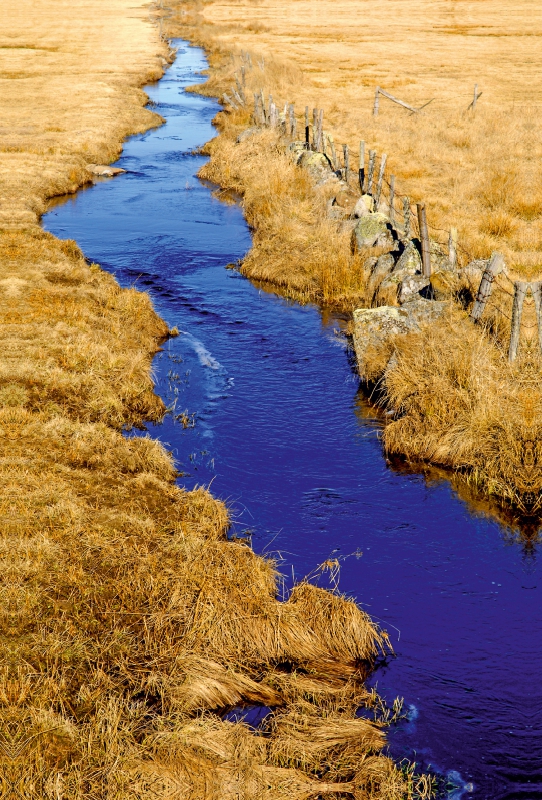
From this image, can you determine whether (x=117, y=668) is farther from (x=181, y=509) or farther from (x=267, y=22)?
(x=267, y=22)

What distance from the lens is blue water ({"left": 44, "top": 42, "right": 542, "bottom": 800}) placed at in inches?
307

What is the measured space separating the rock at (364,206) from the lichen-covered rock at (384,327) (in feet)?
19.5

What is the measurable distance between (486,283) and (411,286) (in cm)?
277

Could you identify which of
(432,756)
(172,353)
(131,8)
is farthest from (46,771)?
(131,8)

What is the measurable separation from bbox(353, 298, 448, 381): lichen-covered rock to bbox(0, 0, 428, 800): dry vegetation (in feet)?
12.4

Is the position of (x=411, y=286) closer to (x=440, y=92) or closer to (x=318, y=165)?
(x=318, y=165)

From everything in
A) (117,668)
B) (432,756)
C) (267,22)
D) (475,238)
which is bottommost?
(432,756)

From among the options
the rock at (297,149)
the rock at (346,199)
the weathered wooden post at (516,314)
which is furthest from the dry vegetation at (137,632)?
the rock at (297,149)

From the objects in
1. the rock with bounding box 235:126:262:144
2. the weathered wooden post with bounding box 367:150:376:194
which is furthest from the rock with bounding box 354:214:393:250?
the rock with bounding box 235:126:262:144

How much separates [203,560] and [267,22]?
7641 cm

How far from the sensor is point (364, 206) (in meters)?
20.3

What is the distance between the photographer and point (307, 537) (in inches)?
410

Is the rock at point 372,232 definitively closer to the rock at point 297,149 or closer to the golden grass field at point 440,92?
the golden grass field at point 440,92

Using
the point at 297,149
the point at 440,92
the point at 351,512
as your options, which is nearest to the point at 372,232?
the point at 297,149
